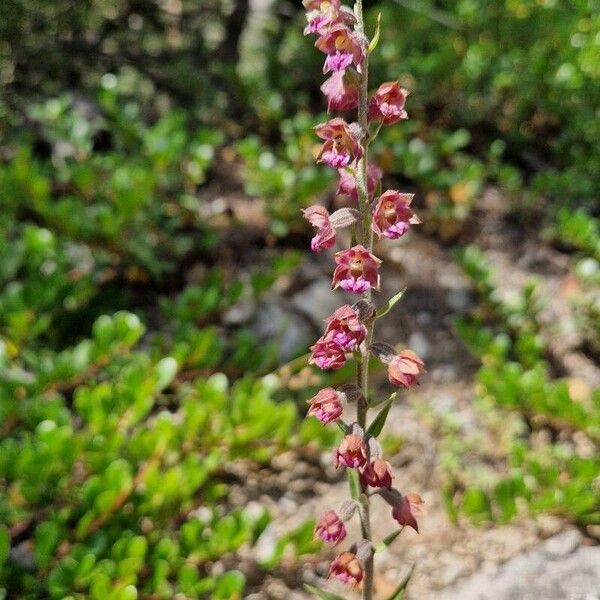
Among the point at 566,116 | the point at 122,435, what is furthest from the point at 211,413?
the point at 566,116

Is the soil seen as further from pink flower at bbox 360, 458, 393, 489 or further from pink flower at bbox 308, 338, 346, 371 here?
pink flower at bbox 308, 338, 346, 371

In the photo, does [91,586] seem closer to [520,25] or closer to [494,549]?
[494,549]

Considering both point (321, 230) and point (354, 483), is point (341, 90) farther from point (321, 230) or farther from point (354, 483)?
point (354, 483)

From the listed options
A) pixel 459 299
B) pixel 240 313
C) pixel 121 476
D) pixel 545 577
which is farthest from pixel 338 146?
pixel 459 299

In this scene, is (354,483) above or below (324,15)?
below

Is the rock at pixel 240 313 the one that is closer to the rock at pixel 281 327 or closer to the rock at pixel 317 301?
the rock at pixel 281 327

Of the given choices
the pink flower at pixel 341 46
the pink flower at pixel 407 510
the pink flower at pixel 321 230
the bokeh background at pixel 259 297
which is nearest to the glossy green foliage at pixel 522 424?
the bokeh background at pixel 259 297

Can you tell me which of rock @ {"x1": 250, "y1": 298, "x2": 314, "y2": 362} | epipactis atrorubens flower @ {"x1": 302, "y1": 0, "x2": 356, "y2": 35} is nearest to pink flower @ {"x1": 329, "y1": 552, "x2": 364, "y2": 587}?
epipactis atrorubens flower @ {"x1": 302, "y1": 0, "x2": 356, "y2": 35}
